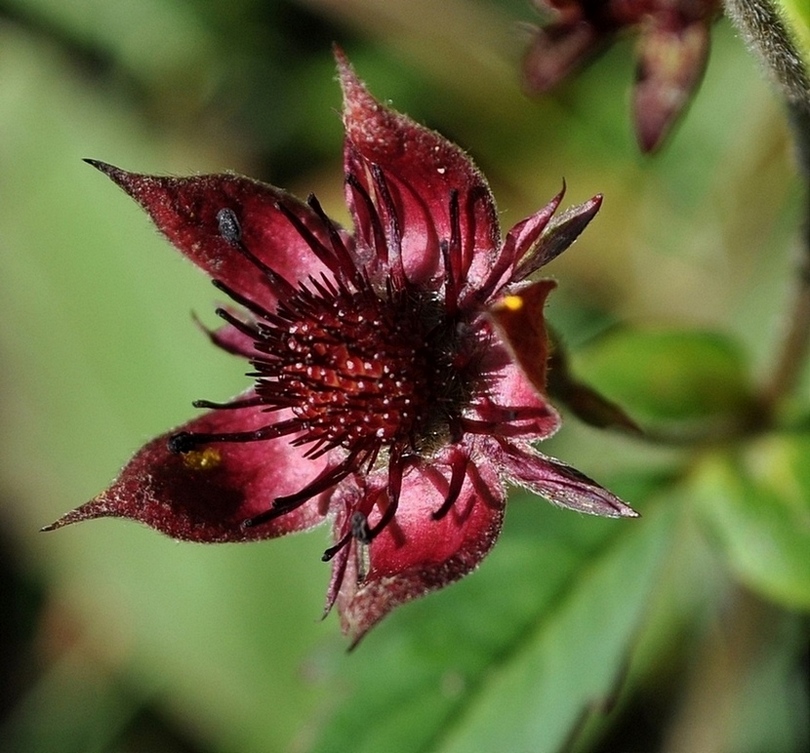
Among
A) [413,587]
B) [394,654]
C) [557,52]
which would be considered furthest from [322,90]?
[413,587]

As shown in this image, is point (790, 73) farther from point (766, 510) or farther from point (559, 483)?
point (766, 510)

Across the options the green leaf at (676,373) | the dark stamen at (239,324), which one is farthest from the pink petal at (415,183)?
the green leaf at (676,373)

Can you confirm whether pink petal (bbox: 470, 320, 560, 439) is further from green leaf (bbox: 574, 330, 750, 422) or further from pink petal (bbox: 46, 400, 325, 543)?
green leaf (bbox: 574, 330, 750, 422)

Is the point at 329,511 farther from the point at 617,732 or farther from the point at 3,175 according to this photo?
the point at 3,175

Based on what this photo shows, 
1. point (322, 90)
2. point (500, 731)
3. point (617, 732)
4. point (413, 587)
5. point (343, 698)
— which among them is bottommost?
point (617, 732)

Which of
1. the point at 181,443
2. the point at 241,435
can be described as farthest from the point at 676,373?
the point at 181,443

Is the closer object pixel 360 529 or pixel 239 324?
pixel 360 529
